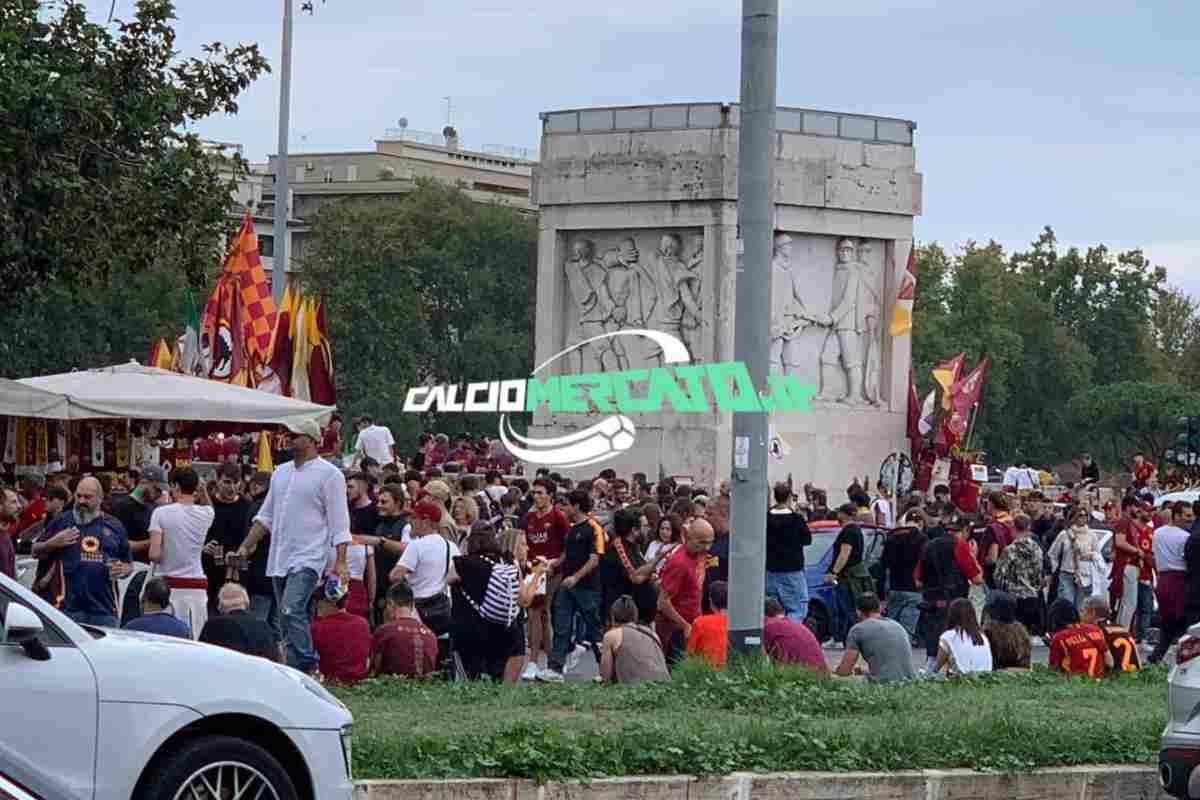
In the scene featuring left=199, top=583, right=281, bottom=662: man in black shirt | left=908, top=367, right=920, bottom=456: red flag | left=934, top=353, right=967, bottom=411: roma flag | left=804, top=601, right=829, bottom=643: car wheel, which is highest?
left=934, top=353, right=967, bottom=411: roma flag

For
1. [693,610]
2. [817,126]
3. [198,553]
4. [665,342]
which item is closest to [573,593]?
[693,610]

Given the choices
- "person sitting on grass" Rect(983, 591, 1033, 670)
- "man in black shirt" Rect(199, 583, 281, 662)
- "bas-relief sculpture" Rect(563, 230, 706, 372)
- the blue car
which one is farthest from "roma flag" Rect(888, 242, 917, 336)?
"man in black shirt" Rect(199, 583, 281, 662)

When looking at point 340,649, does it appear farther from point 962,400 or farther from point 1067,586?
point 962,400

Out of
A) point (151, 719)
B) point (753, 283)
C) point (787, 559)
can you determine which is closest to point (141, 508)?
point (787, 559)

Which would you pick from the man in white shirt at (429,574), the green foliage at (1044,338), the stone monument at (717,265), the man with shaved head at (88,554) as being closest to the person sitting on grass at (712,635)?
the man in white shirt at (429,574)

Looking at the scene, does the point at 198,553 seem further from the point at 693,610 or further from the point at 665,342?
the point at 665,342

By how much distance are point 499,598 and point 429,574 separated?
1087mm

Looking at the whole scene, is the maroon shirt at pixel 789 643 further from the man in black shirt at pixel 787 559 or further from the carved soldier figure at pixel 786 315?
the carved soldier figure at pixel 786 315

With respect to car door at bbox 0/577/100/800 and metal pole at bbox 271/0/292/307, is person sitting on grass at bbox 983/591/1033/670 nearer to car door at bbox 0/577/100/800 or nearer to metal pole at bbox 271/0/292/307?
car door at bbox 0/577/100/800

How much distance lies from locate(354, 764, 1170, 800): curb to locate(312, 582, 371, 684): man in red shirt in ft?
12.4

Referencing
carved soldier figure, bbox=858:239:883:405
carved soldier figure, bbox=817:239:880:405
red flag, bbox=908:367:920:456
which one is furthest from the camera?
red flag, bbox=908:367:920:456

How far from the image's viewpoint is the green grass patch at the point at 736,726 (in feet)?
38.8

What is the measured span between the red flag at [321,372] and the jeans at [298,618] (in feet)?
61.8

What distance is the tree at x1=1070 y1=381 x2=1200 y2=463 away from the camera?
94.1 metres
